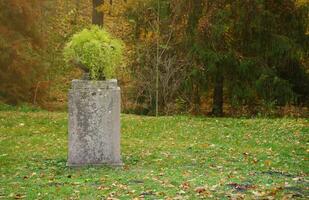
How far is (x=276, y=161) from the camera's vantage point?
11.2 m

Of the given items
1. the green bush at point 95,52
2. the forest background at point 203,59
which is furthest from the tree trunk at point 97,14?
the green bush at point 95,52

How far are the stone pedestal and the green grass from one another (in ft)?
1.04

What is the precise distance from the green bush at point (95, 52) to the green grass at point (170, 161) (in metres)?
1.83

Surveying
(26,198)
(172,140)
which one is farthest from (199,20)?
(26,198)

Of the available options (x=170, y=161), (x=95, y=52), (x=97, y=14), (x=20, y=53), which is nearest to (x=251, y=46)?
(x=20, y=53)

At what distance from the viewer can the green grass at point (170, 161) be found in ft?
27.6

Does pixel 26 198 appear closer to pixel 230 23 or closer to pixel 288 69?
pixel 230 23

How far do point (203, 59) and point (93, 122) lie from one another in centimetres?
1139

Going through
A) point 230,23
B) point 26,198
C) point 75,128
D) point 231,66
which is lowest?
point 26,198

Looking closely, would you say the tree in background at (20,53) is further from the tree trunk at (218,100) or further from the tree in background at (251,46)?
the tree trunk at (218,100)

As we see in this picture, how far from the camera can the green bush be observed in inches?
424

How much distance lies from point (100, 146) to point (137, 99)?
39.5 ft

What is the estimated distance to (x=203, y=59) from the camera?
2173 cm

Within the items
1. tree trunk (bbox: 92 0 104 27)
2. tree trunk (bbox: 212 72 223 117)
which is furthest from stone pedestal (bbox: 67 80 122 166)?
tree trunk (bbox: 92 0 104 27)
